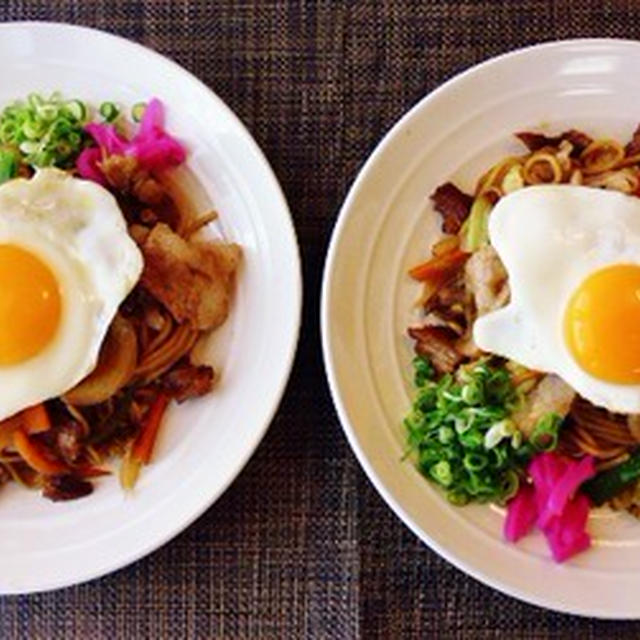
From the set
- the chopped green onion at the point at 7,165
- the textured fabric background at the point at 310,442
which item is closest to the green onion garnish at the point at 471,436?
the textured fabric background at the point at 310,442

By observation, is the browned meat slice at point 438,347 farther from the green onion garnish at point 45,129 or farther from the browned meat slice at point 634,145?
the green onion garnish at point 45,129

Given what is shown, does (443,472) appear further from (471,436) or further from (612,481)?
(612,481)

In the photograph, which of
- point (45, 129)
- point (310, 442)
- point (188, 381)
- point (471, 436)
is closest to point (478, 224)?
point (471, 436)

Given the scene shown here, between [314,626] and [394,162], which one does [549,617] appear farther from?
[394,162]

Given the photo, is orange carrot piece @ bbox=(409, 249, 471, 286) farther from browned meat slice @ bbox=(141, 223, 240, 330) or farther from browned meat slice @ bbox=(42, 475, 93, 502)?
browned meat slice @ bbox=(42, 475, 93, 502)

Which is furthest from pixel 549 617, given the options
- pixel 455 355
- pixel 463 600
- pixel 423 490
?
pixel 455 355

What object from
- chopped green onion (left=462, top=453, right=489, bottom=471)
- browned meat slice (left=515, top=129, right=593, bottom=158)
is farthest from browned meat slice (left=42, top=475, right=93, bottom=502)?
browned meat slice (left=515, top=129, right=593, bottom=158)

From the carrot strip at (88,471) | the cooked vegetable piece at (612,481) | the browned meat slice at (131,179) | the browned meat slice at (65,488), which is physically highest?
the browned meat slice at (131,179)
